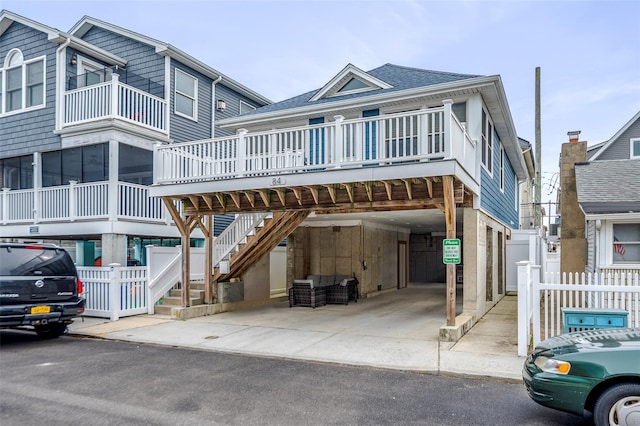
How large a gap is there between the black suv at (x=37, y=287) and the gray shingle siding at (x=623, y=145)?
54.0 feet

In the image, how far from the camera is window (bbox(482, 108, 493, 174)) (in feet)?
38.3

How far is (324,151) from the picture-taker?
362 inches

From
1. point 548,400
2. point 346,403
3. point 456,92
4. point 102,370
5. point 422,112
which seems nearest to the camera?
point 548,400

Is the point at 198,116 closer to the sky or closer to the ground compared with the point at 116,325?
closer to the sky

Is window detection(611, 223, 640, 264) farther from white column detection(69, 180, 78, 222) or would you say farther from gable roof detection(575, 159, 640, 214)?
white column detection(69, 180, 78, 222)

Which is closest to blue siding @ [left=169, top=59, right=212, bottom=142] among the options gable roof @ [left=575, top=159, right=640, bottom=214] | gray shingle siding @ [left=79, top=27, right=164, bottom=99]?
gray shingle siding @ [left=79, top=27, right=164, bottom=99]

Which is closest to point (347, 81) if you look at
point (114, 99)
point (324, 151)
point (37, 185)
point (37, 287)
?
point (324, 151)

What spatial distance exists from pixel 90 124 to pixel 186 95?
3.50 meters

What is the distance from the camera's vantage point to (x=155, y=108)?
14.1 m

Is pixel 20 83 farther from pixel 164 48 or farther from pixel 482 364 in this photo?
pixel 482 364

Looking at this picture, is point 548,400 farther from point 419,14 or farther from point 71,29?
point 71,29

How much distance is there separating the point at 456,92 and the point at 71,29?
559 inches

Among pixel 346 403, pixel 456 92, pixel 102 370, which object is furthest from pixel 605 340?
pixel 456 92

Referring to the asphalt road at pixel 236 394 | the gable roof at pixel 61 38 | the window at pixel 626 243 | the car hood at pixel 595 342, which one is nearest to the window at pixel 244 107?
the gable roof at pixel 61 38
